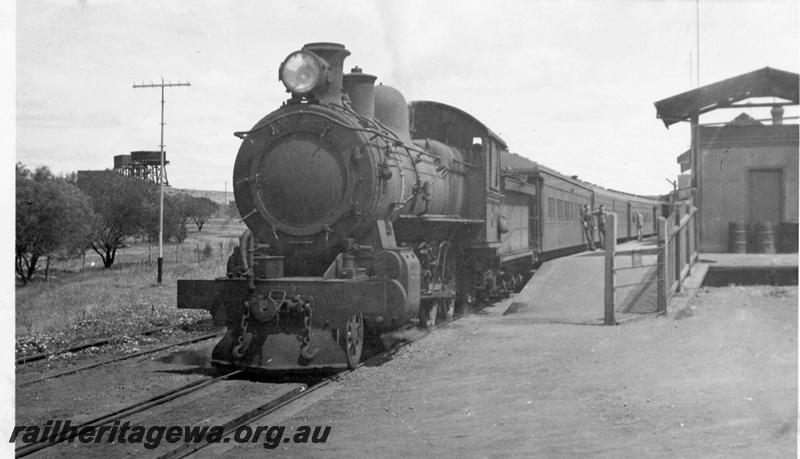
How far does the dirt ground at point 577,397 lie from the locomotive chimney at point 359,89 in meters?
3.30

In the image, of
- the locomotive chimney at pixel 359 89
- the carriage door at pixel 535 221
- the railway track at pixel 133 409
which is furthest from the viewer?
the carriage door at pixel 535 221

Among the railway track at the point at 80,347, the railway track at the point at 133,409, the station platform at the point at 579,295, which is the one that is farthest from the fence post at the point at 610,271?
the railway track at the point at 80,347

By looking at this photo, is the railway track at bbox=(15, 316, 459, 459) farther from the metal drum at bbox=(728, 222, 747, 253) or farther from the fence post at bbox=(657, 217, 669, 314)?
the metal drum at bbox=(728, 222, 747, 253)

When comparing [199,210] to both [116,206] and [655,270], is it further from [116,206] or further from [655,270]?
[655,270]

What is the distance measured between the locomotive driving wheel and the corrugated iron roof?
10618 millimetres

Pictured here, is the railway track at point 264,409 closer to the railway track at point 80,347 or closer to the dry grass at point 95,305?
the railway track at point 80,347

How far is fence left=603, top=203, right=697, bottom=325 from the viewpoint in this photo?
35.8 ft

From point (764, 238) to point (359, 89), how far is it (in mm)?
11052

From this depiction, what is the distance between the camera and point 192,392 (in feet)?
25.1

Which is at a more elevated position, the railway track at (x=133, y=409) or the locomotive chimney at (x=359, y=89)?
the locomotive chimney at (x=359, y=89)

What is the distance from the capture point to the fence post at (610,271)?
35.3 ft

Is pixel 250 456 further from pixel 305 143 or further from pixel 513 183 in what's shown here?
pixel 513 183

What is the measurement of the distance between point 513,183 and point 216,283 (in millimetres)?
7851

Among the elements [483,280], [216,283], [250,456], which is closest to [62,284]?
[483,280]
